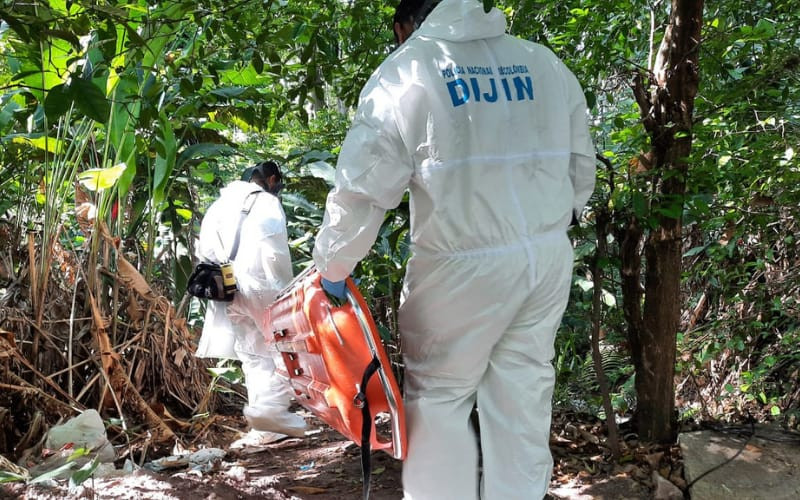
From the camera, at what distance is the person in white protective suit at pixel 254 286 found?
396 centimetres

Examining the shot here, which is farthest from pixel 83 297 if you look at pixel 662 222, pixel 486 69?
pixel 662 222

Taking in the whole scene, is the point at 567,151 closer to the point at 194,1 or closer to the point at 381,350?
the point at 381,350

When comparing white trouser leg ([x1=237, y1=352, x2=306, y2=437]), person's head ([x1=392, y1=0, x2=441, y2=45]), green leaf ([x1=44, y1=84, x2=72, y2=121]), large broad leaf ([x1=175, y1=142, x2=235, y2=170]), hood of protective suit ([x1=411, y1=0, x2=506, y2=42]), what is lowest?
white trouser leg ([x1=237, y1=352, x2=306, y2=437])

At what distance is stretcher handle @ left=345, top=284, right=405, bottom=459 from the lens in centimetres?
221

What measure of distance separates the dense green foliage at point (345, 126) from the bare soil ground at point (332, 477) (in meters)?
0.51

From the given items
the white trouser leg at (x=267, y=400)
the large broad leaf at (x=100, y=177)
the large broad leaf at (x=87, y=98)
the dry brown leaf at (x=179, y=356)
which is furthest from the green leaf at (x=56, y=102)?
the dry brown leaf at (x=179, y=356)

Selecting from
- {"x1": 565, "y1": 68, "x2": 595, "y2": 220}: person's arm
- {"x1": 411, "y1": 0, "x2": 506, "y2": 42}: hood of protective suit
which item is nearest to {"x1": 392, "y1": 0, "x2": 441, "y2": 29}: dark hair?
{"x1": 411, "y1": 0, "x2": 506, "y2": 42}: hood of protective suit

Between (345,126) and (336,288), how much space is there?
2583mm

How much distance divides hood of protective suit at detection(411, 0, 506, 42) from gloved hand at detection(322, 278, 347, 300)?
0.83 metres

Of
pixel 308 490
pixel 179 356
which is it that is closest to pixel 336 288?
pixel 308 490

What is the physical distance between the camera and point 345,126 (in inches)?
186

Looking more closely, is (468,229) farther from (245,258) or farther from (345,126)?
(345,126)

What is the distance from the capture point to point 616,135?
322 cm

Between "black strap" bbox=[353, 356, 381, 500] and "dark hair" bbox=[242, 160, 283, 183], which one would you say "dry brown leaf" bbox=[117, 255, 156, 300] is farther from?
"black strap" bbox=[353, 356, 381, 500]
